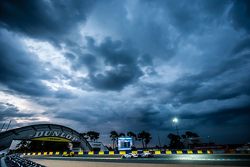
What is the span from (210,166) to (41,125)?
52.4 metres

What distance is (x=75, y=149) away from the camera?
6419 cm

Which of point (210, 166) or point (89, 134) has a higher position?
point (89, 134)

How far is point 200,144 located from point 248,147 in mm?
53316

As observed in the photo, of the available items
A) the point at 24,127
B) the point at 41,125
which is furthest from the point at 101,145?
the point at 24,127

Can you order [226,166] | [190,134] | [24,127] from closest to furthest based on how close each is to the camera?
1. [226,166]
2. [24,127]
3. [190,134]

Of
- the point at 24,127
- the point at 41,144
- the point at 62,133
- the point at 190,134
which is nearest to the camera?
the point at 24,127

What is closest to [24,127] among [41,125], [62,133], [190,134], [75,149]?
[41,125]

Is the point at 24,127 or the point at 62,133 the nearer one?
the point at 24,127

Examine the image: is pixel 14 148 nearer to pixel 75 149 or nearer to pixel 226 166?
pixel 75 149

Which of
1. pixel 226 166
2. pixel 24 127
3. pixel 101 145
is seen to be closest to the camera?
pixel 226 166

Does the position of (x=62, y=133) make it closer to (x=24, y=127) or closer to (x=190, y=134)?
(x=24, y=127)

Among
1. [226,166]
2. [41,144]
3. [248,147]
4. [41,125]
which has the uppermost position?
[41,125]

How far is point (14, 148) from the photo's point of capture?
10850cm

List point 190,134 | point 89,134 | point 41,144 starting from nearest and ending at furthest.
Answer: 1. point 41,144
2. point 89,134
3. point 190,134
